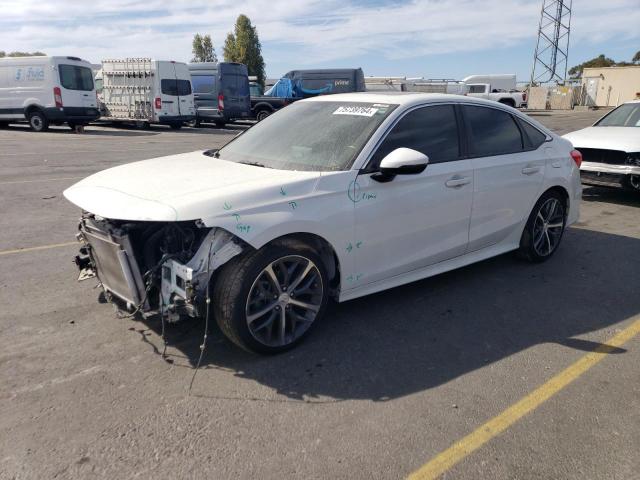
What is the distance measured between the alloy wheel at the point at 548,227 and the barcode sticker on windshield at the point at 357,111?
2248mm

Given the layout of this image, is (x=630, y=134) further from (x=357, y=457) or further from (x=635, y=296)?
(x=357, y=457)

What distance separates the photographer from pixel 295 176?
3.55m

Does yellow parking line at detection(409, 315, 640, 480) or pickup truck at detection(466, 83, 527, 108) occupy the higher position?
pickup truck at detection(466, 83, 527, 108)

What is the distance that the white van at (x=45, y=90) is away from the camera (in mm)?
18375

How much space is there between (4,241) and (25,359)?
291 cm

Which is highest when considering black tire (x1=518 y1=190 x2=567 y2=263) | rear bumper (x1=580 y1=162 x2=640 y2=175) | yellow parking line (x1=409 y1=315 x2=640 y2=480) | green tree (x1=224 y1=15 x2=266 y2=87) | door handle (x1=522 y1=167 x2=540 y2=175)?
green tree (x1=224 y1=15 x2=266 y2=87)

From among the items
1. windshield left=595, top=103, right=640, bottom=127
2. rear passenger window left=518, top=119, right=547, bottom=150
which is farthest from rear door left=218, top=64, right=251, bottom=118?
rear passenger window left=518, top=119, right=547, bottom=150

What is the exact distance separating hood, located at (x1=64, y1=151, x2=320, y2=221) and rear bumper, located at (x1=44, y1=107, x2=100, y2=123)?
17.1 m

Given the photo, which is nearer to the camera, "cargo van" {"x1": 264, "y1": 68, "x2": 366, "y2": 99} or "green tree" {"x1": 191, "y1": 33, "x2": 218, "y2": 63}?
"cargo van" {"x1": 264, "y1": 68, "x2": 366, "y2": 99}

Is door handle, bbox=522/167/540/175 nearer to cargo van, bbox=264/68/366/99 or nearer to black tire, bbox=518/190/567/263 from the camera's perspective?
black tire, bbox=518/190/567/263

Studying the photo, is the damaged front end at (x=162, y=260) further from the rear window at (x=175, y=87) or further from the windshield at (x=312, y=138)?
the rear window at (x=175, y=87)

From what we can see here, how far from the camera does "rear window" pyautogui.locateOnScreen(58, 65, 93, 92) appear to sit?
18.5m

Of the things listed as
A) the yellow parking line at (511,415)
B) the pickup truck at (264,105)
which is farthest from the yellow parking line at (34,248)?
the pickup truck at (264,105)

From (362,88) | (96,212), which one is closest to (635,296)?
(96,212)
